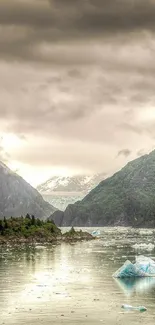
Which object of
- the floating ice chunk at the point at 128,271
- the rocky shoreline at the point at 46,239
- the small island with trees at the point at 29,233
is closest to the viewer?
the floating ice chunk at the point at 128,271

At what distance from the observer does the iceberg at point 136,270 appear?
6003 cm

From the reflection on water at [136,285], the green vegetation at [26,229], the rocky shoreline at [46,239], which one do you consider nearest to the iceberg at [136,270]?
the reflection on water at [136,285]

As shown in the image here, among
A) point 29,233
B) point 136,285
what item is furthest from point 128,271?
point 29,233

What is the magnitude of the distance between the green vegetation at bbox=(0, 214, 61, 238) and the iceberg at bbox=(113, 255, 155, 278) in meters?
85.1

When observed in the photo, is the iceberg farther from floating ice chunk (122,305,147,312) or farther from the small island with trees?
the small island with trees

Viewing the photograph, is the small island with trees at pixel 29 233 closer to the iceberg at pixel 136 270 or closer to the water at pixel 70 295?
the water at pixel 70 295

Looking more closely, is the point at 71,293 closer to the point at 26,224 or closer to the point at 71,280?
the point at 71,280

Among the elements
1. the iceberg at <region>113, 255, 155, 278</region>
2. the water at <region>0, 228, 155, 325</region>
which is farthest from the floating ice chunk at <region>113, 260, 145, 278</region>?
the water at <region>0, 228, 155, 325</region>

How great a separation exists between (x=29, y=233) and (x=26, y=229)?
289 cm

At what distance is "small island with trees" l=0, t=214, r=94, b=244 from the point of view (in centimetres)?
14384

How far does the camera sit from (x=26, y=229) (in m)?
153

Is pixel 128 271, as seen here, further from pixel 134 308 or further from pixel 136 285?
pixel 134 308

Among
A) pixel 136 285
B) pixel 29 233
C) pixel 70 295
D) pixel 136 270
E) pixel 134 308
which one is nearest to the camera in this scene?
pixel 134 308

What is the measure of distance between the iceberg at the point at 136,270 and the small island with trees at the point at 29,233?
7693 centimetres
